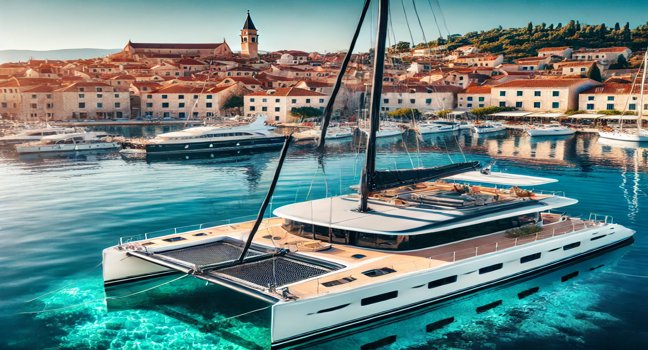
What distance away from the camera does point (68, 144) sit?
6241 centimetres

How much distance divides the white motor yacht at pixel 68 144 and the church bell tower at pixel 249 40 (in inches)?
3763

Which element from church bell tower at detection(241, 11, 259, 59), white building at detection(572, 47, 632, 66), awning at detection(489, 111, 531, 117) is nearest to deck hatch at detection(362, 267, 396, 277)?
awning at detection(489, 111, 531, 117)

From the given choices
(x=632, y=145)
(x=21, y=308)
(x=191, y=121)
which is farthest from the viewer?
(x=191, y=121)

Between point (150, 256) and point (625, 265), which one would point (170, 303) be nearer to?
point (150, 256)

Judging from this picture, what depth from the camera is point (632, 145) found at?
6228cm

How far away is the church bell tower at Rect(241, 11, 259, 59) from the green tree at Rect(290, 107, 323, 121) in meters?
72.5

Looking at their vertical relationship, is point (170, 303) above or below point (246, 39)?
below

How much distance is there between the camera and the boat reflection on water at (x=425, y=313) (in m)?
16.4

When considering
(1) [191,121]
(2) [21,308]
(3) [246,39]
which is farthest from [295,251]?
(3) [246,39]

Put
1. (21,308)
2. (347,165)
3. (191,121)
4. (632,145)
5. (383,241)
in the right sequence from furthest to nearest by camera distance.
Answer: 1. (191,121)
2. (632,145)
3. (347,165)
4. (383,241)
5. (21,308)

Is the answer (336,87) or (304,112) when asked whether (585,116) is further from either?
(336,87)

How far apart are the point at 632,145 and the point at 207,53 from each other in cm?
11916

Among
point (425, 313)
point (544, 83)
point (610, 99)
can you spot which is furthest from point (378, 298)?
point (544, 83)

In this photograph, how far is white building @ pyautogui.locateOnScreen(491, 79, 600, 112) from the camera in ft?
284
